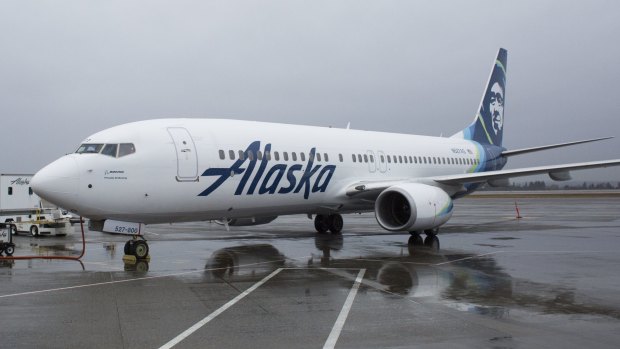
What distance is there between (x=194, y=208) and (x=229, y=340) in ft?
26.3

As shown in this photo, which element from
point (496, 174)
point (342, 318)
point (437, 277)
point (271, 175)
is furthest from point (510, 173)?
point (342, 318)

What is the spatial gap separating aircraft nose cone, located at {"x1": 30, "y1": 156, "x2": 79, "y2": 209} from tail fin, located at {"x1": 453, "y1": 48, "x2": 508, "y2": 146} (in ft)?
62.4

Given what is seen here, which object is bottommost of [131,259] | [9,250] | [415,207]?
[131,259]

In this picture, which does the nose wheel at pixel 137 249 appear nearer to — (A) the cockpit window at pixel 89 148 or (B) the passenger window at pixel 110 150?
(B) the passenger window at pixel 110 150

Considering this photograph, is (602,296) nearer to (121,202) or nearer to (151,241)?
(121,202)

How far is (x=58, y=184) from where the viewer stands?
11875 mm

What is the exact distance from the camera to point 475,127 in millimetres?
27375

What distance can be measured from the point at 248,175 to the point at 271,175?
818 mm

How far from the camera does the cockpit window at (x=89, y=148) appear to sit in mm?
12844

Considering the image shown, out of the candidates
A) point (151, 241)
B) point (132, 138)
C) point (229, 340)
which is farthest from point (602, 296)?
point (151, 241)

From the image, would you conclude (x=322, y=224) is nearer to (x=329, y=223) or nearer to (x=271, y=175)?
(x=329, y=223)

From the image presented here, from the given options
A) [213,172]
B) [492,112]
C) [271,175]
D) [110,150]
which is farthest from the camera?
[492,112]

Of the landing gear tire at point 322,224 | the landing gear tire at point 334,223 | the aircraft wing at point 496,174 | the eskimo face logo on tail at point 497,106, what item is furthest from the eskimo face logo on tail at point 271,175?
the eskimo face logo on tail at point 497,106

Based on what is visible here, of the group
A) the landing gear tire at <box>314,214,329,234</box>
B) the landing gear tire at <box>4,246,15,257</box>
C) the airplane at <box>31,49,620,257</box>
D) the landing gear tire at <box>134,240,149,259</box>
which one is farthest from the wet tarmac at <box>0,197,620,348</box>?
the landing gear tire at <box>314,214,329,234</box>
